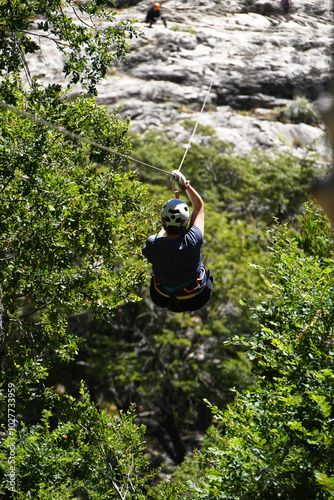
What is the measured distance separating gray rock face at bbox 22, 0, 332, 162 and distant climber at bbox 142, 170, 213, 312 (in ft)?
65.4

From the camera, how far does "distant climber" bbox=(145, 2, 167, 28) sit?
26312mm

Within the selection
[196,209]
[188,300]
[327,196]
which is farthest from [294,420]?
[327,196]

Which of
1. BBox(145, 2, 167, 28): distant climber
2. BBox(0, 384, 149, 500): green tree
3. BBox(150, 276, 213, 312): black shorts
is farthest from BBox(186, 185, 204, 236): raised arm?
BBox(145, 2, 167, 28): distant climber

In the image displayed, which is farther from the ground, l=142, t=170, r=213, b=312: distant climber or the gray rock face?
l=142, t=170, r=213, b=312: distant climber

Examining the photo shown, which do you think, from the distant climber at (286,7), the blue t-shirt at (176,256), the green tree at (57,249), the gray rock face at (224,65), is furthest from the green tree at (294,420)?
the distant climber at (286,7)

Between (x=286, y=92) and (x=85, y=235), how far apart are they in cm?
2320

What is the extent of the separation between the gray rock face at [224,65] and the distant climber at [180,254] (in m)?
19.9

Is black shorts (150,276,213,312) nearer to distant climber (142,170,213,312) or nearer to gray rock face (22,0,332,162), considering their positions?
distant climber (142,170,213,312)

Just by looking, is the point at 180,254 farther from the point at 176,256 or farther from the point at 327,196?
the point at 327,196

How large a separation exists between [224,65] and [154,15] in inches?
188

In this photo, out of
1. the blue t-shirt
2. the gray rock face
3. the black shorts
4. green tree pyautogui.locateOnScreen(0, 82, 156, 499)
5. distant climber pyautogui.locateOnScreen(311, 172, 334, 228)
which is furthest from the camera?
the gray rock face

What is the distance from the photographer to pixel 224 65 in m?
27.0

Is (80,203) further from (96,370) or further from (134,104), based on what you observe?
(134,104)

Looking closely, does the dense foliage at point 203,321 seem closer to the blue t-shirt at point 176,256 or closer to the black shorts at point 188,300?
the black shorts at point 188,300
